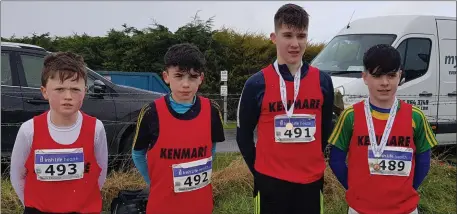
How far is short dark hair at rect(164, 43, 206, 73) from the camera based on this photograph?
2990 millimetres

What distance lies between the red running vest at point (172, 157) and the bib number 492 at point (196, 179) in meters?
0.05

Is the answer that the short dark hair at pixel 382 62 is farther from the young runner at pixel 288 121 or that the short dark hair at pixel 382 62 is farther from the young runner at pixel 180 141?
the young runner at pixel 180 141

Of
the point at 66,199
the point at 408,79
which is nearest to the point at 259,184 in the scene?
the point at 66,199

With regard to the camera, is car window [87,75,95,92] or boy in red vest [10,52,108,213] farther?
car window [87,75,95,92]

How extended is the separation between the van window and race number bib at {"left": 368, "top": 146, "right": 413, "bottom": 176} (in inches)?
224

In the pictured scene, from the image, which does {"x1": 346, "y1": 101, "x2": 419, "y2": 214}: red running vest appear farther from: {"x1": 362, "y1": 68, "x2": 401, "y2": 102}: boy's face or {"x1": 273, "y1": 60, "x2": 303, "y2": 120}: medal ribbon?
{"x1": 273, "y1": 60, "x2": 303, "y2": 120}: medal ribbon

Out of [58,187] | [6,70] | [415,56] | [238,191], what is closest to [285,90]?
[58,187]

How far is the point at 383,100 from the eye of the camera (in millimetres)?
3008

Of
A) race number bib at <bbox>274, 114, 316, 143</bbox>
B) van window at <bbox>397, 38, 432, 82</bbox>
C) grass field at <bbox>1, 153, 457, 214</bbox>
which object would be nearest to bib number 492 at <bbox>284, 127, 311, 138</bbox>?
race number bib at <bbox>274, 114, 316, 143</bbox>

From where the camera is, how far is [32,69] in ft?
21.1

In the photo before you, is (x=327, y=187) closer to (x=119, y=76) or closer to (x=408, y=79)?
(x=408, y=79)

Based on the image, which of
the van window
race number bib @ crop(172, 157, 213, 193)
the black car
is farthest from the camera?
the van window

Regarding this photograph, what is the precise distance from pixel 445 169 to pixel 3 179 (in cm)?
559

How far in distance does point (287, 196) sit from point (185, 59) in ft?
3.40
